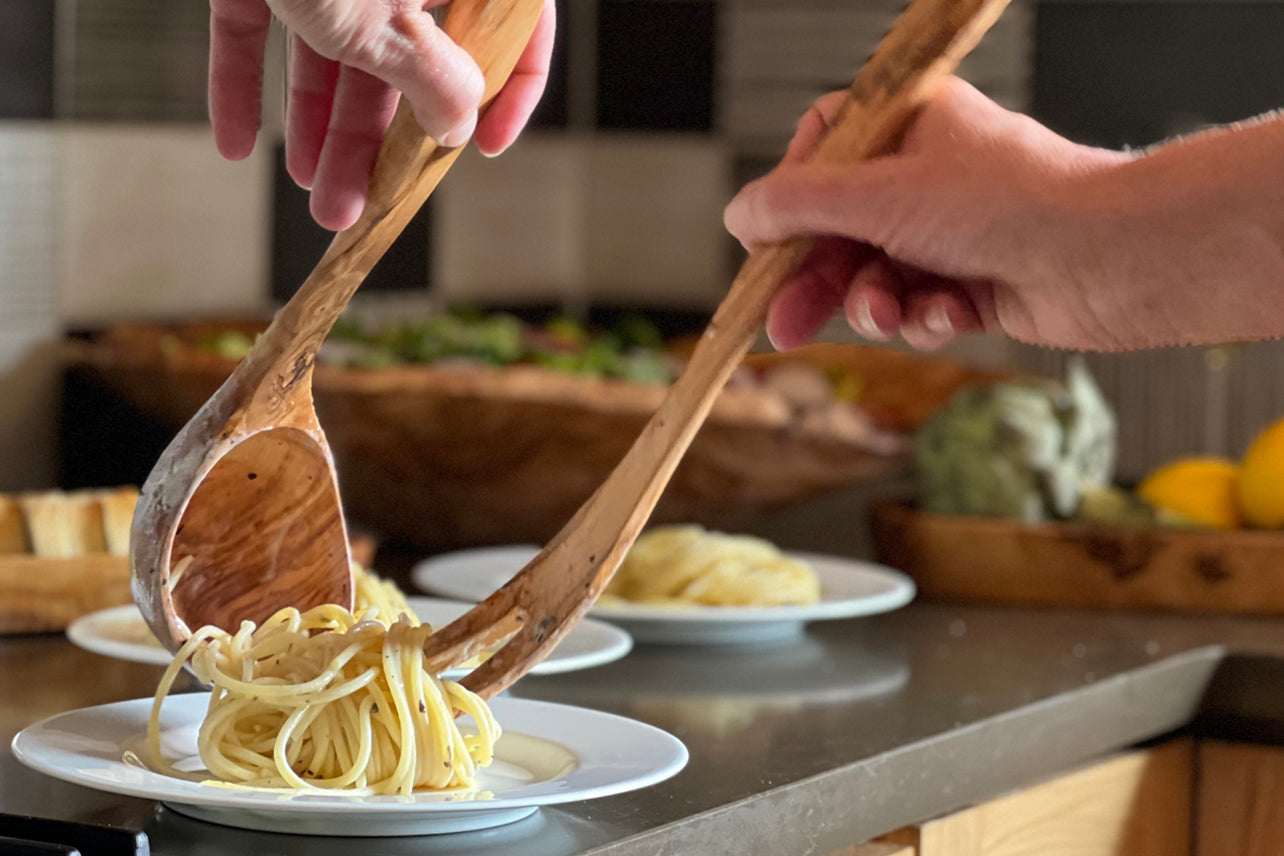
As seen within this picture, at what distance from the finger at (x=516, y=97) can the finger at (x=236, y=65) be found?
0.14 meters

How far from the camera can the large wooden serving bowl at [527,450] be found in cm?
174

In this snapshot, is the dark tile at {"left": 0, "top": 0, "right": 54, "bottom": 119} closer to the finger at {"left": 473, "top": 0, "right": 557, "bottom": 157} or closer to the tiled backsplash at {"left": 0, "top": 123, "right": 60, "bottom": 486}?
the tiled backsplash at {"left": 0, "top": 123, "right": 60, "bottom": 486}

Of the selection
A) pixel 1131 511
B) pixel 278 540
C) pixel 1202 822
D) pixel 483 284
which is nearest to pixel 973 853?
pixel 1202 822

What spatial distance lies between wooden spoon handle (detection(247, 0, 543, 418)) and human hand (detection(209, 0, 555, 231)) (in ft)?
0.08

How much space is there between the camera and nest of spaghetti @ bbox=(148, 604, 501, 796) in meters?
0.90

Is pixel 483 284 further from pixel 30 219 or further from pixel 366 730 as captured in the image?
pixel 366 730

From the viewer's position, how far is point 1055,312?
2.88ft

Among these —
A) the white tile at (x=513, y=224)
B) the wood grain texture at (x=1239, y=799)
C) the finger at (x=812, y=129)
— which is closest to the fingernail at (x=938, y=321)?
the finger at (x=812, y=129)

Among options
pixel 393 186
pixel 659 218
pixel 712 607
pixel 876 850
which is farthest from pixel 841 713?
pixel 659 218

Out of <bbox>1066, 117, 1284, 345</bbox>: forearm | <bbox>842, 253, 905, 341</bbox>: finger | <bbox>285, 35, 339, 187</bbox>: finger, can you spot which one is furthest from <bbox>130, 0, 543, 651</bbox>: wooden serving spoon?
<bbox>1066, 117, 1284, 345</bbox>: forearm

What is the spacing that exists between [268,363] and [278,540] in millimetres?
121

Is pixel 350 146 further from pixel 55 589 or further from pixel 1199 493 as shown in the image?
pixel 1199 493

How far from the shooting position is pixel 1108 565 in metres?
1.70

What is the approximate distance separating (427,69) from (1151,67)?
263 centimetres
